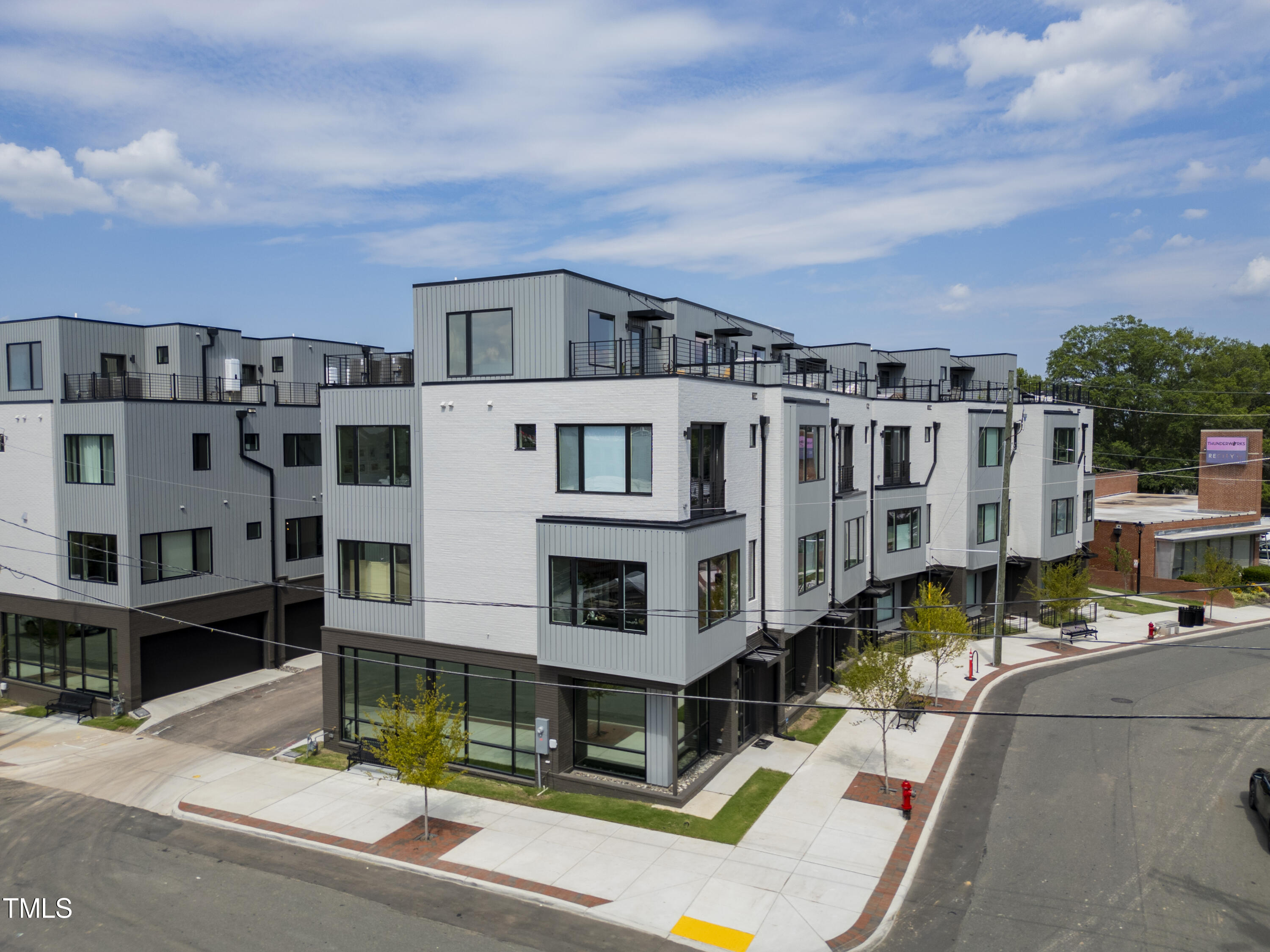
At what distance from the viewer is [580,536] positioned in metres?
20.5

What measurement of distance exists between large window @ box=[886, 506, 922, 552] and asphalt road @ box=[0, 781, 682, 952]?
22.2 metres

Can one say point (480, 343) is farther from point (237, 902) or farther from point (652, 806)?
point (237, 902)

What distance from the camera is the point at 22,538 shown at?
1217 inches

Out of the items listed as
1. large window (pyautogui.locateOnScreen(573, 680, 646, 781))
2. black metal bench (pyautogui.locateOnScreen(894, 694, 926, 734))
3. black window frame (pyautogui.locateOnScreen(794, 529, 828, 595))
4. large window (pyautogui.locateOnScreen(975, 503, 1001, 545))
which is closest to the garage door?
large window (pyautogui.locateOnScreen(573, 680, 646, 781))

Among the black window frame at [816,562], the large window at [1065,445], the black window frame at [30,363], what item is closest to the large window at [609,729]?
the black window frame at [816,562]

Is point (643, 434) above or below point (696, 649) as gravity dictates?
above

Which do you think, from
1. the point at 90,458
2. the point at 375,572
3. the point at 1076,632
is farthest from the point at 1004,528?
the point at 90,458

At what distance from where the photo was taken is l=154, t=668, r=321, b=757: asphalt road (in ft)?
84.3

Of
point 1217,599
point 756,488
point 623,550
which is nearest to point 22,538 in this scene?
point 623,550

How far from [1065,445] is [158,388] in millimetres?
42368

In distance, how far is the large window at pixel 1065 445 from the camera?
40.8 metres

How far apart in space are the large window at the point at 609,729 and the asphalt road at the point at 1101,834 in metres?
7.15

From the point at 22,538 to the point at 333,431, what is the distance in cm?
1589

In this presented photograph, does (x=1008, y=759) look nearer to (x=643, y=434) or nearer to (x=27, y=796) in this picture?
(x=643, y=434)
